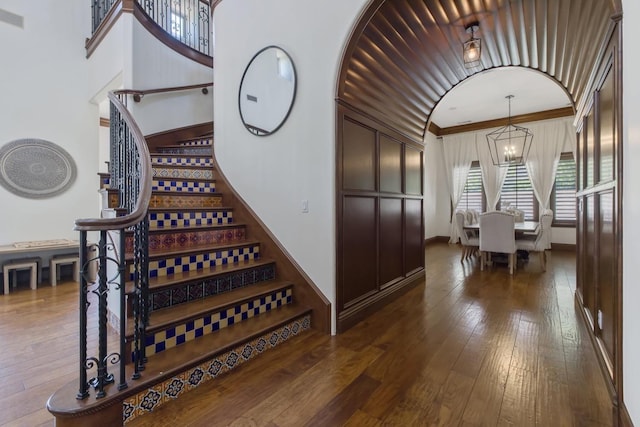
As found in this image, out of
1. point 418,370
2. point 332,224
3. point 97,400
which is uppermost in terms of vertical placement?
point 332,224

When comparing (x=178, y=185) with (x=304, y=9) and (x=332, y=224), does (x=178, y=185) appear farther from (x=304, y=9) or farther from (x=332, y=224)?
(x=304, y=9)

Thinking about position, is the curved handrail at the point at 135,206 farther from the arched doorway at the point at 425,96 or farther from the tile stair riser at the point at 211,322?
the arched doorway at the point at 425,96

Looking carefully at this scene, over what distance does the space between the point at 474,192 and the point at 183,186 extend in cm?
732

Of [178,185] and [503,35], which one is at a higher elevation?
[503,35]

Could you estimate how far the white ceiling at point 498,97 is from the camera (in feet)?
16.5

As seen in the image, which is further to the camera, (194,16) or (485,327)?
(194,16)

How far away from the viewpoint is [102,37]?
467cm

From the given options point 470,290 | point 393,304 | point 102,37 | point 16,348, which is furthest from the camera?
point 102,37

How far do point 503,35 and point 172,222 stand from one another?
381 centimetres

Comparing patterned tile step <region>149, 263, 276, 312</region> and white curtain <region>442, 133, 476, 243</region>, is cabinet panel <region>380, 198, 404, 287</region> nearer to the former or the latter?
patterned tile step <region>149, 263, 276, 312</region>

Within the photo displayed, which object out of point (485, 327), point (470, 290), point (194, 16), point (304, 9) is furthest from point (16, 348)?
point (194, 16)

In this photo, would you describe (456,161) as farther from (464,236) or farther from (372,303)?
(372,303)

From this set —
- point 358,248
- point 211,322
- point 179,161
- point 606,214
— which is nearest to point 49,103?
point 179,161

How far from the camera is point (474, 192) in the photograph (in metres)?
7.90
